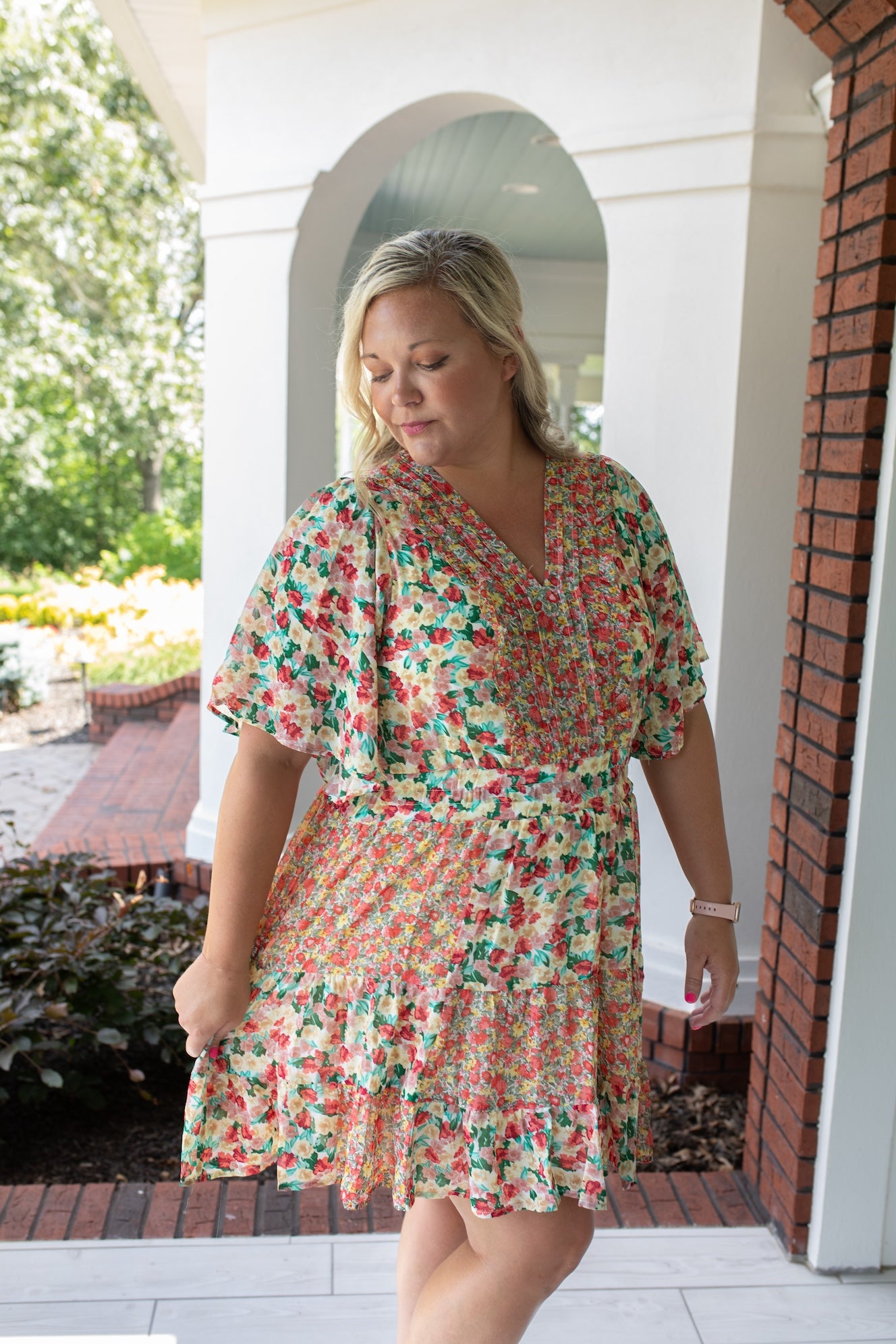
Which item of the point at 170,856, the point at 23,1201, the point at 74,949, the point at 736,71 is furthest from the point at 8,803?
the point at 736,71

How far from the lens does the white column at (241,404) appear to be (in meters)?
4.00

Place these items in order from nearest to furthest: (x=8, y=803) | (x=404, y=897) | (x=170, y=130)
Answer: (x=404, y=897) < (x=170, y=130) < (x=8, y=803)

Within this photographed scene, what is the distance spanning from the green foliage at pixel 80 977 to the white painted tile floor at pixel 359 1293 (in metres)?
0.64

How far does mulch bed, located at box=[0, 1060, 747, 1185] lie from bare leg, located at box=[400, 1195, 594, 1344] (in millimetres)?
1526

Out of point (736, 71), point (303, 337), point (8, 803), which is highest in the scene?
point (736, 71)

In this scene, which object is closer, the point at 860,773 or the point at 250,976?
the point at 250,976

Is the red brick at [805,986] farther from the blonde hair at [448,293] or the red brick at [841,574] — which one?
the blonde hair at [448,293]

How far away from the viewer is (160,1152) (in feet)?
10.0

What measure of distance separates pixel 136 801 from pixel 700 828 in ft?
14.2

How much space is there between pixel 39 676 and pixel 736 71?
24.4 ft

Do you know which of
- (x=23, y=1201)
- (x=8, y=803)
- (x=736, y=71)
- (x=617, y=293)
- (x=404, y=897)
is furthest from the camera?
(x=8, y=803)

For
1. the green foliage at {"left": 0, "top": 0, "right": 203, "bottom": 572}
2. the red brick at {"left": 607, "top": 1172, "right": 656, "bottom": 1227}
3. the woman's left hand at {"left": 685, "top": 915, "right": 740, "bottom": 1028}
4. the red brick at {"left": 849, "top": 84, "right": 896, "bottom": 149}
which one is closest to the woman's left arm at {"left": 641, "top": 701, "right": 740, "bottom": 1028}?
the woman's left hand at {"left": 685, "top": 915, "right": 740, "bottom": 1028}

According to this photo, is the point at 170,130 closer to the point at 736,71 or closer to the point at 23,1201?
the point at 736,71

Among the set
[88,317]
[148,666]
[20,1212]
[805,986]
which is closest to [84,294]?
[88,317]
